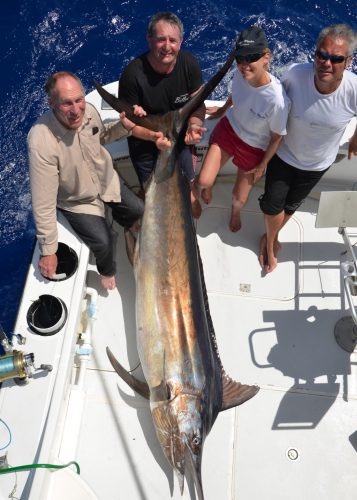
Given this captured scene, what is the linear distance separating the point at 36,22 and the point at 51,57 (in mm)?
438

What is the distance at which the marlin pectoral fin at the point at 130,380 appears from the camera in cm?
248

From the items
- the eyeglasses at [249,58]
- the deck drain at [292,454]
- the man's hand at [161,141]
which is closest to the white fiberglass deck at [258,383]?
the deck drain at [292,454]

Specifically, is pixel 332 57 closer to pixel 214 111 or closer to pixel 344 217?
pixel 344 217

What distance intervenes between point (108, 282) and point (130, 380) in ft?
1.89

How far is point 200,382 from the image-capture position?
7.64 feet

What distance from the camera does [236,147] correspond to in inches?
103

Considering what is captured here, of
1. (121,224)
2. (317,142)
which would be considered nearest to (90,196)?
(121,224)

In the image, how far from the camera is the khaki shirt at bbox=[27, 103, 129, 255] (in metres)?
2.15

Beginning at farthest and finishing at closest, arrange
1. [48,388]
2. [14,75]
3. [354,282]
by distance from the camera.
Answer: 1. [14,75]
2. [354,282]
3. [48,388]

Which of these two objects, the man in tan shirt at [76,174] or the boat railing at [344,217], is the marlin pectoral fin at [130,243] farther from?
the boat railing at [344,217]

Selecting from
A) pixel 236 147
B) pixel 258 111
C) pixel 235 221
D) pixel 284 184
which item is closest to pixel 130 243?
pixel 235 221

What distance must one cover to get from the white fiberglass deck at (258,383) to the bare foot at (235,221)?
0.04m

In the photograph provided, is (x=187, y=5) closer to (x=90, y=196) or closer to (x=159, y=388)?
(x=90, y=196)

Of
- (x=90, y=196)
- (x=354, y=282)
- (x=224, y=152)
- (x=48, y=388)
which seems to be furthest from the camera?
(x=224, y=152)
